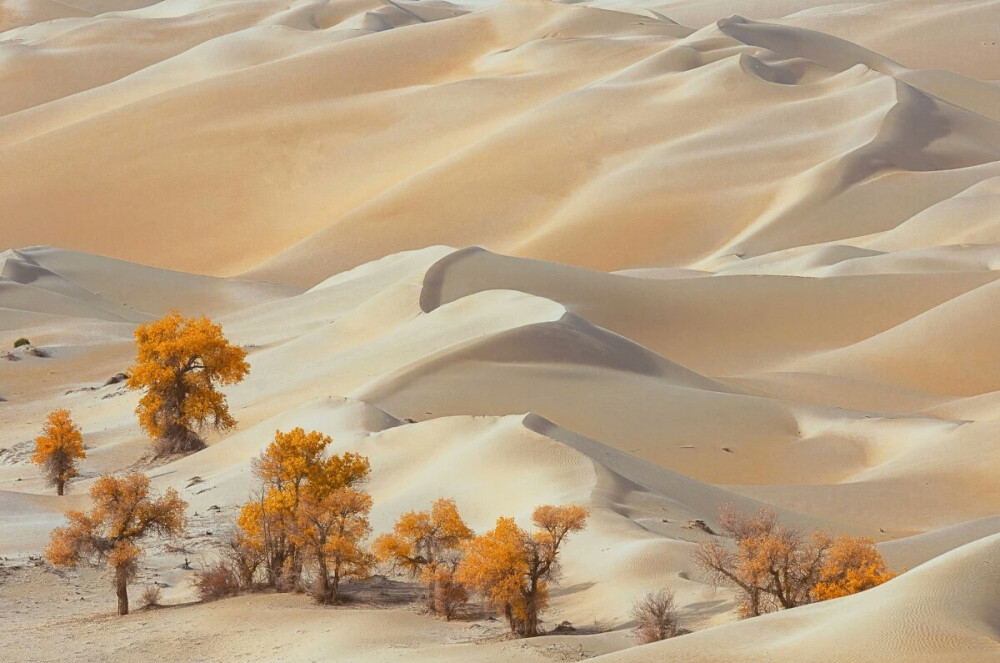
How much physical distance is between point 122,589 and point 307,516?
2.46 metres

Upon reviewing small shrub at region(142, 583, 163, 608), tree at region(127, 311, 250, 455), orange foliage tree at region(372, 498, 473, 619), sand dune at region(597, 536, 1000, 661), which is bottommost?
sand dune at region(597, 536, 1000, 661)

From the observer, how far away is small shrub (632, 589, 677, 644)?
13.5 m

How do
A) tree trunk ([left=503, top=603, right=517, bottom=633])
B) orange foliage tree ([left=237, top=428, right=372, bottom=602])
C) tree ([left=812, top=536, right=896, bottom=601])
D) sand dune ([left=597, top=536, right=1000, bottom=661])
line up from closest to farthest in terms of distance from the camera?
sand dune ([left=597, top=536, right=1000, bottom=661]), tree ([left=812, top=536, right=896, bottom=601]), tree trunk ([left=503, top=603, right=517, bottom=633]), orange foliage tree ([left=237, top=428, right=372, bottom=602])

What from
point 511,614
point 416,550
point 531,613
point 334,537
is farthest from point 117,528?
point 531,613

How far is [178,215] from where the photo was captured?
62438 mm

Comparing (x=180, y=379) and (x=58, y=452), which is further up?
(x=180, y=379)

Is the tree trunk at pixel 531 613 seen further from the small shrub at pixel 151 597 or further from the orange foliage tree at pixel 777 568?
the small shrub at pixel 151 597

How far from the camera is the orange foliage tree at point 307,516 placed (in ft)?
55.1

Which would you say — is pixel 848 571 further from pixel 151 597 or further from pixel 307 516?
pixel 151 597

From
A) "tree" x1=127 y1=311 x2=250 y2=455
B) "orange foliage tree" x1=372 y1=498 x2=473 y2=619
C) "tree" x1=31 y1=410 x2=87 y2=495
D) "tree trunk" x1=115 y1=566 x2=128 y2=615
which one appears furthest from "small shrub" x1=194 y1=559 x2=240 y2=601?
"tree" x1=127 y1=311 x2=250 y2=455

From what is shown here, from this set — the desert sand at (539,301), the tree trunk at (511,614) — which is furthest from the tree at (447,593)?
the tree trunk at (511,614)

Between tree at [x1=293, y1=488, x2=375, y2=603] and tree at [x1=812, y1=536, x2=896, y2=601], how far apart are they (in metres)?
5.49

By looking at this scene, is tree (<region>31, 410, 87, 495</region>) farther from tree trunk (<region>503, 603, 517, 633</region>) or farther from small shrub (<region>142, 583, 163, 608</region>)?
tree trunk (<region>503, 603, 517, 633</region>)

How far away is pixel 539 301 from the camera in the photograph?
106 feet
